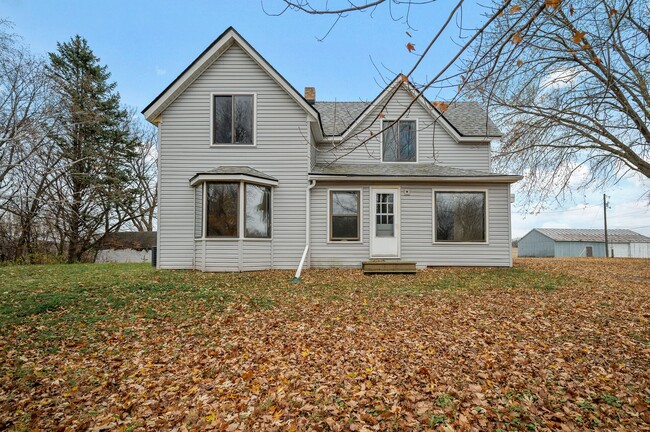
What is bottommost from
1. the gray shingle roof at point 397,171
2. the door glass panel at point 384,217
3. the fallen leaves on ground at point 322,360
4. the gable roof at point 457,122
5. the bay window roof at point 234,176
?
the fallen leaves on ground at point 322,360

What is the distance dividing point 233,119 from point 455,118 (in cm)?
882

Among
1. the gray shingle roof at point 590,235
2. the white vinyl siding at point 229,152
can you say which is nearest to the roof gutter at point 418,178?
the white vinyl siding at point 229,152

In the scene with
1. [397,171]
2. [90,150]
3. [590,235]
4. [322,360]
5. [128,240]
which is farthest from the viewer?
[590,235]

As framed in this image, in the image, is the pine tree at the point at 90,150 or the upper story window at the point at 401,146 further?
the pine tree at the point at 90,150

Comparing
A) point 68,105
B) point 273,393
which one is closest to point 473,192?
point 273,393

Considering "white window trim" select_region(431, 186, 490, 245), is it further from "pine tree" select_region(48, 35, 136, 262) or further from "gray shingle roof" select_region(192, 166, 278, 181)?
"pine tree" select_region(48, 35, 136, 262)

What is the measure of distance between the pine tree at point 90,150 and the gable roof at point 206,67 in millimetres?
10372

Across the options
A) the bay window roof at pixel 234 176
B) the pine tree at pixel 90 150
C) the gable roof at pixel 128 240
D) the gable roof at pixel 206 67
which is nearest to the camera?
the bay window roof at pixel 234 176

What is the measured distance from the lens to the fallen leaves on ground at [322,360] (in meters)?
3.08

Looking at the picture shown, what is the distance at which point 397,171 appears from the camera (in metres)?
11.8

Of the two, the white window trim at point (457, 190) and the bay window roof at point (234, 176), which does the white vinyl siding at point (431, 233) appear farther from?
the bay window roof at point (234, 176)

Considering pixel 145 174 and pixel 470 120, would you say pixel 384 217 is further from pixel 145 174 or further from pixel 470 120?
pixel 145 174

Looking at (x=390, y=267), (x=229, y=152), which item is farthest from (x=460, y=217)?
(x=229, y=152)

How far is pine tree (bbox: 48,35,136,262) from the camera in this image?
18938 millimetres
